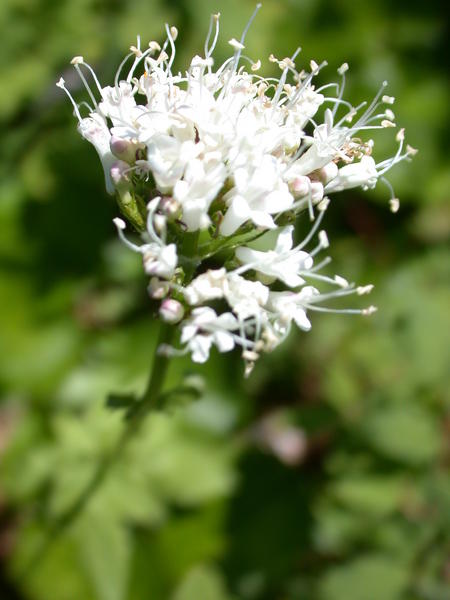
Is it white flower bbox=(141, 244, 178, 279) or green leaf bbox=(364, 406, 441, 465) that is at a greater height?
white flower bbox=(141, 244, 178, 279)

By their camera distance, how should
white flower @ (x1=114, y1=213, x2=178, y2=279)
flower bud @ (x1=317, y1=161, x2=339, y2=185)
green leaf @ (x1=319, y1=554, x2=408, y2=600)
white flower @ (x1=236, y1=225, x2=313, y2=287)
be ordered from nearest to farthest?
white flower @ (x1=114, y1=213, x2=178, y2=279)
white flower @ (x1=236, y1=225, x2=313, y2=287)
flower bud @ (x1=317, y1=161, x2=339, y2=185)
green leaf @ (x1=319, y1=554, x2=408, y2=600)

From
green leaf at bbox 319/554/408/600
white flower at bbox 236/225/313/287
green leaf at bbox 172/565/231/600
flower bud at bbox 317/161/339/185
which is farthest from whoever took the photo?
green leaf at bbox 172/565/231/600

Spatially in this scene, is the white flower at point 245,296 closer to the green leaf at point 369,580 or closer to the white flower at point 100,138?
the white flower at point 100,138

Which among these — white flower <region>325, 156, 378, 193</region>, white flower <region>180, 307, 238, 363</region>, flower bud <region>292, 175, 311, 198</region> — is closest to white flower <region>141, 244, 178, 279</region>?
white flower <region>180, 307, 238, 363</region>

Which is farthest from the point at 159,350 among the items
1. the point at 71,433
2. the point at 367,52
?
the point at 367,52

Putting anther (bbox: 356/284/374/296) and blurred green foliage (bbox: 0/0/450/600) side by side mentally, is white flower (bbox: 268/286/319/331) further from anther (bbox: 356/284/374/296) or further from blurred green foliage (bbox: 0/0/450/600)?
blurred green foliage (bbox: 0/0/450/600)

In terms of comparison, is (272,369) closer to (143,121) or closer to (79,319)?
(79,319)

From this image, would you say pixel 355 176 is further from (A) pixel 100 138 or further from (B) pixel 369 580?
(B) pixel 369 580

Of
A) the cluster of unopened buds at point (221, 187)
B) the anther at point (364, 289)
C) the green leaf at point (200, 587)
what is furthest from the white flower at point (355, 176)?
the green leaf at point (200, 587)
